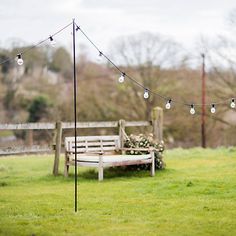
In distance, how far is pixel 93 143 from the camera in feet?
38.8

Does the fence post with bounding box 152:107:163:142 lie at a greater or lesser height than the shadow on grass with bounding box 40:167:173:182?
greater

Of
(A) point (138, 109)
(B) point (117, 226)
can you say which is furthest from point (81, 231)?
(A) point (138, 109)

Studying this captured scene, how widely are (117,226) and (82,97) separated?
2239 centimetres

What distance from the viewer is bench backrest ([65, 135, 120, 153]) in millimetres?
11250

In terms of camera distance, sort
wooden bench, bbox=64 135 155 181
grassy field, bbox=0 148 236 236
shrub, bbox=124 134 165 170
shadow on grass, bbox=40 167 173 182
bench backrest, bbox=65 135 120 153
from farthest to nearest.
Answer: shrub, bbox=124 134 165 170 → bench backrest, bbox=65 135 120 153 → shadow on grass, bbox=40 167 173 182 → wooden bench, bbox=64 135 155 181 → grassy field, bbox=0 148 236 236

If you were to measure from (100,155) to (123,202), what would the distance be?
7.78 ft

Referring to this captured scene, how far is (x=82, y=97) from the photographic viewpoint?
28656 millimetres

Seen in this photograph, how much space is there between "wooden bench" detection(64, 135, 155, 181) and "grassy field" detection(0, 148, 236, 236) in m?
0.33

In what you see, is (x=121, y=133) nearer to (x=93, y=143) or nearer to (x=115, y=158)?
(x=93, y=143)

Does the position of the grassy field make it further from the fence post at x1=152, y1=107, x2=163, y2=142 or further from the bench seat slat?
the fence post at x1=152, y1=107, x2=163, y2=142

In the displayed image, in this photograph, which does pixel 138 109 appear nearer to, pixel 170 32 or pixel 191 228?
pixel 170 32

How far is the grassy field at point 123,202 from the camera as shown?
6.38 meters

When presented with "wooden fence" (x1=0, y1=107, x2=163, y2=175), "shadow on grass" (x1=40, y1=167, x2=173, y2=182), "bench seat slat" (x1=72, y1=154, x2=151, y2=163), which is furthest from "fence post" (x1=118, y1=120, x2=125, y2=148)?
"bench seat slat" (x1=72, y1=154, x2=151, y2=163)

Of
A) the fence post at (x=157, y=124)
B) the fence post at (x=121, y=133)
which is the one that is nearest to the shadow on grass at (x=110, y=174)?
the fence post at (x=121, y=133)
